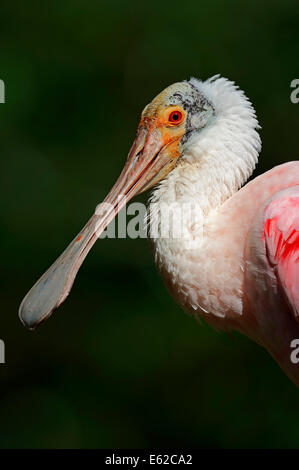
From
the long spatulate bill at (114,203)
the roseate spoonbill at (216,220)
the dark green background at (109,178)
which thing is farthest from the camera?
the dark green background at (109,178)

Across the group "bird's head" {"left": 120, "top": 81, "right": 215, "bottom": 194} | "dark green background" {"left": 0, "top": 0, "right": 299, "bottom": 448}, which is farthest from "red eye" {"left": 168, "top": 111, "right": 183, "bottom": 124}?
"dark green background" {"left": 0, "top": 0, "right": 299, "bottom": 448}

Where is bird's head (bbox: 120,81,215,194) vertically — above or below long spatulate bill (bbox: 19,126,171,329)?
above

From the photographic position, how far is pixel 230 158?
243 centimetres

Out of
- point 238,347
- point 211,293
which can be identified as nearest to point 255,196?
point 211,293

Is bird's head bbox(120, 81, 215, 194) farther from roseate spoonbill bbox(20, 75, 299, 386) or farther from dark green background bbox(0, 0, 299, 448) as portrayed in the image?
dark green background bbox(0, 0, 299, 448)

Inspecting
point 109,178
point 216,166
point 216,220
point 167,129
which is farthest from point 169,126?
point 109,178

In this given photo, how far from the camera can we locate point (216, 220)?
7.83 feet

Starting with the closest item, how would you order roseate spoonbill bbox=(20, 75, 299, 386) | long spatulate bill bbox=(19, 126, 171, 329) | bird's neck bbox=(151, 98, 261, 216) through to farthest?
roseate spoonbill bbox=(20, 75, 299, 386) → bird's neck bbox=(151, 98, 261, 216) → long spatulate bill bbox=(19, 126, 171, 329)

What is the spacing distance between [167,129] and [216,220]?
1.06ft

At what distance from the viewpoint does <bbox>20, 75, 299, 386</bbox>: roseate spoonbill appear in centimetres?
230

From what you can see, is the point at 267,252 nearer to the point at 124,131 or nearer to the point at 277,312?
the point at 277,312

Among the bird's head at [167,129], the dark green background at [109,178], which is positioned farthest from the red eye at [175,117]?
the dark green background at [109,178]

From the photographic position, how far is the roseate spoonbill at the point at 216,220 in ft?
7.56

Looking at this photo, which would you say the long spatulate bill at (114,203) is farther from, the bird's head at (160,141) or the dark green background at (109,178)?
the dark green background at (109,178)
